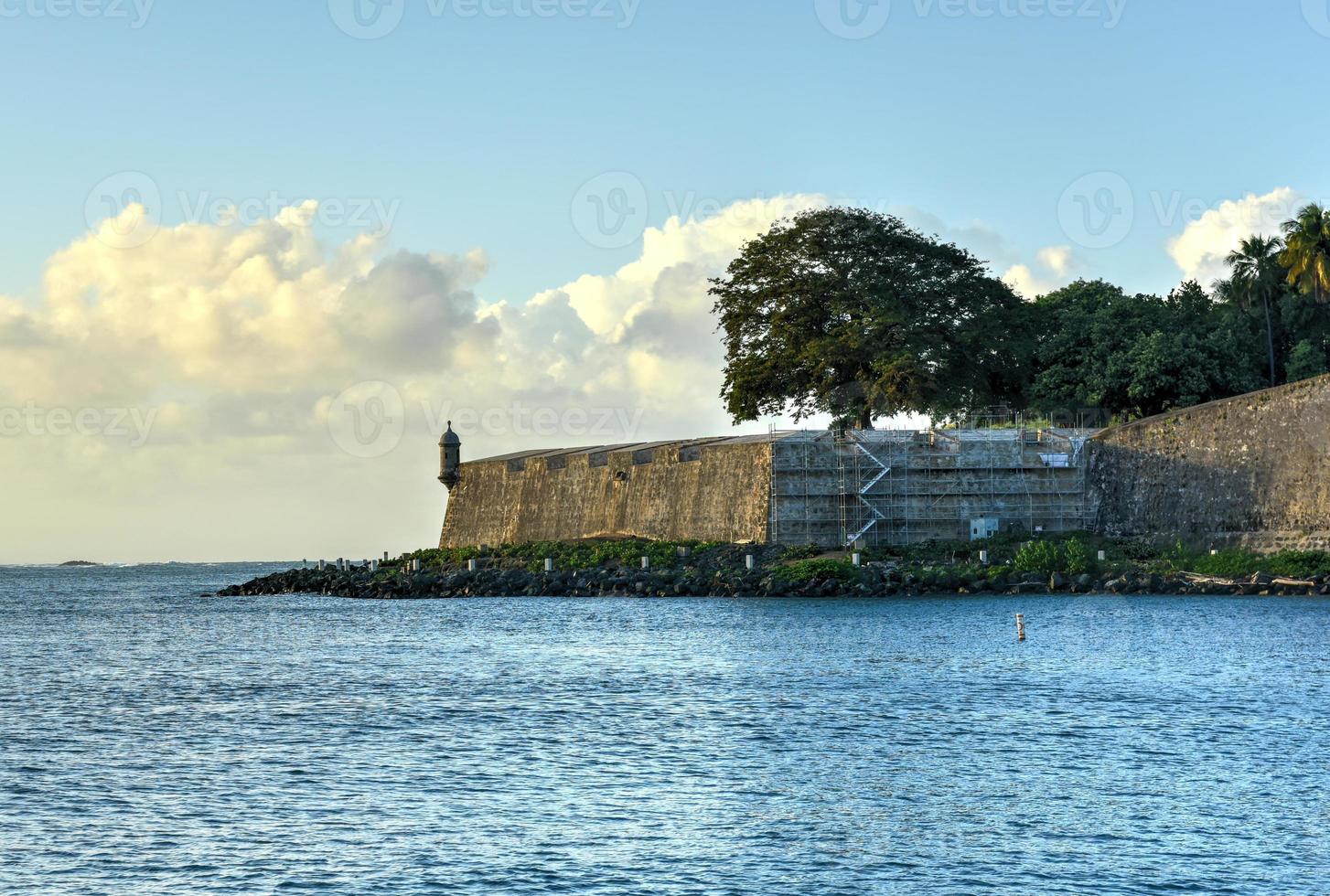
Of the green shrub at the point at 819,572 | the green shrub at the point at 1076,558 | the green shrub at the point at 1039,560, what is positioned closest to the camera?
the green shrub at the point at 819,572

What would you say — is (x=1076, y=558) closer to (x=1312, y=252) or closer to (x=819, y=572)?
(x=819, y=572)

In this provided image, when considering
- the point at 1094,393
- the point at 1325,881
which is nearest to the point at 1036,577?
the point at 1094,393

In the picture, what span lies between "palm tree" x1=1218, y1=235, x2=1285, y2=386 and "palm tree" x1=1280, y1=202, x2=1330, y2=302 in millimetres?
9565

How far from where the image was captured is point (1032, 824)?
17047 millimetres

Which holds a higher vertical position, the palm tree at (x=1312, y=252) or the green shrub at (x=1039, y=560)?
the palm tree at (x=1312, y=252)

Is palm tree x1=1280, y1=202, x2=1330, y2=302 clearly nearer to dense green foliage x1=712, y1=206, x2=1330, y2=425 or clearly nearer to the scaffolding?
dense green foliage x1=712, y1=206, x2=1330, y2=425

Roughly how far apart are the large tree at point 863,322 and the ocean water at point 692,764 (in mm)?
23921

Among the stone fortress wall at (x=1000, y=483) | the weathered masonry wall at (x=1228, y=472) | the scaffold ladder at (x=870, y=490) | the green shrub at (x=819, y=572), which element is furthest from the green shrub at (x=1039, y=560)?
the scaffold ladder at (x=870, y=490)

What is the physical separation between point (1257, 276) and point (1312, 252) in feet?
41.0

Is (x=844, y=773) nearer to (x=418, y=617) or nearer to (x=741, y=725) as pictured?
(x=741, y=725)

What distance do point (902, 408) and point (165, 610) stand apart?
34.2m

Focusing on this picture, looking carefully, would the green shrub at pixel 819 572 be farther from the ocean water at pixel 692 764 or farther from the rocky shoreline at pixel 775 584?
the ocean water at pixel 692 764

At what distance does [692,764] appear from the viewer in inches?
832

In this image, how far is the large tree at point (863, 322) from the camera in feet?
207
